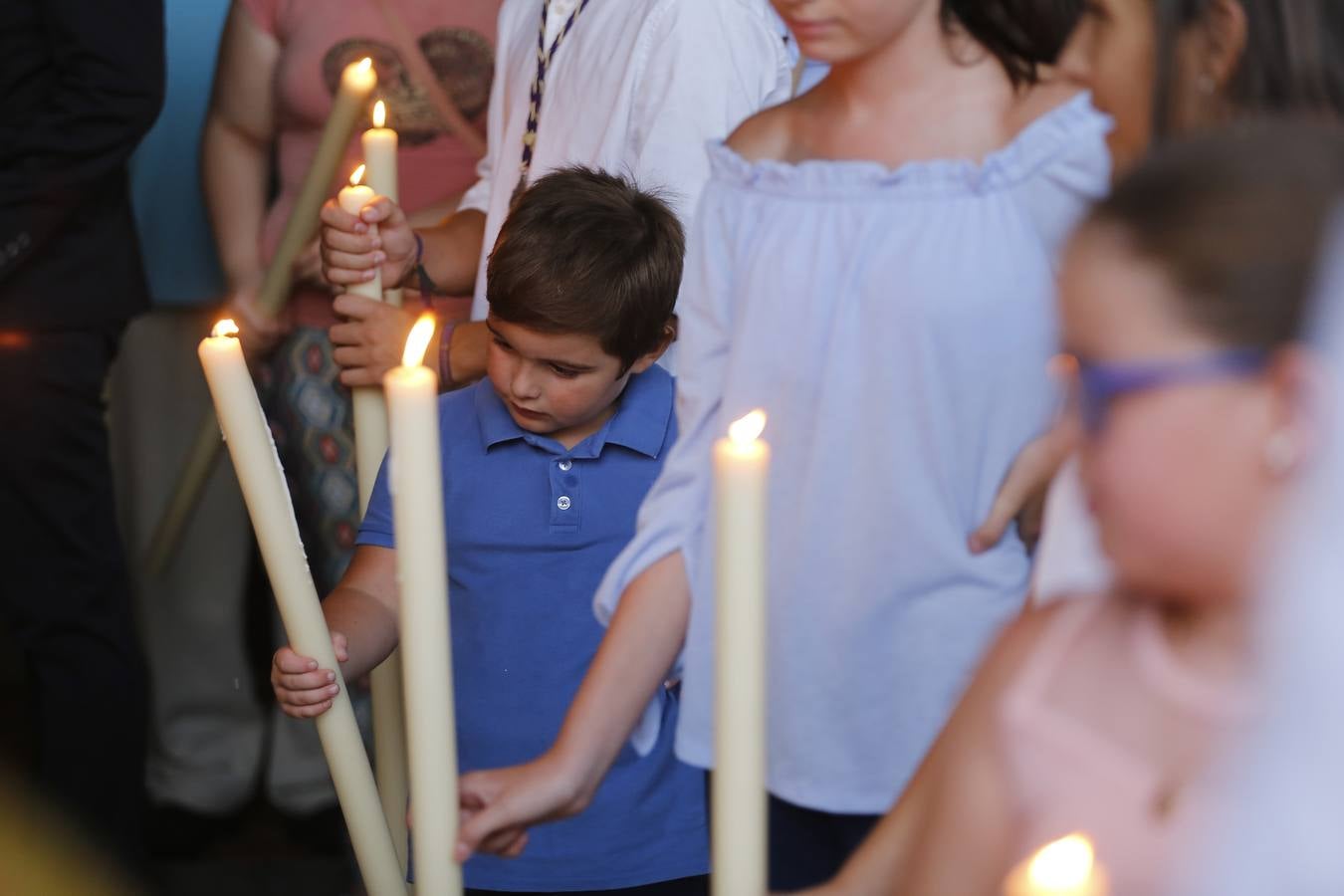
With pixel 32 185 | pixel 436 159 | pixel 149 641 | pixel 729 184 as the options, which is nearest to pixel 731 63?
pixel 729 184

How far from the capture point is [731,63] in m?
1.34

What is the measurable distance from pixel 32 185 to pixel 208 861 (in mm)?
1037

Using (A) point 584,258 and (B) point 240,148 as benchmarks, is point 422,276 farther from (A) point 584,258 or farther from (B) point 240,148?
(B) point 240,148

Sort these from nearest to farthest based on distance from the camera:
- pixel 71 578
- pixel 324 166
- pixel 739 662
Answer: pixel 739 662, pixel 324 166, pixel 71 578

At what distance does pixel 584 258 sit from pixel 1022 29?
0.44 metres

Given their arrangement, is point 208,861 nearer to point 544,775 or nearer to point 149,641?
point 149,641

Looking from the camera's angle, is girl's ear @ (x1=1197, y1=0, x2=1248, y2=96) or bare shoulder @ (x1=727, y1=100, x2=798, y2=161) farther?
bare shoulder @ (x1=727, y1=100, x2=798, y2=161)

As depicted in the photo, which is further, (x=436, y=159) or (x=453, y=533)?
(x=436, y=159)

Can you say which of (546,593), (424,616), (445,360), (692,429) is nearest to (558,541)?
(546,593)

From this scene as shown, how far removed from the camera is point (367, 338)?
1212 millimetres

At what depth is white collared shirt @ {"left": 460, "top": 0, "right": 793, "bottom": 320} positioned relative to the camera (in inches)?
52.2

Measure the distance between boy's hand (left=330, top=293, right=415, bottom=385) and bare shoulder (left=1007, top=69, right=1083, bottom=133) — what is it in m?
0.45

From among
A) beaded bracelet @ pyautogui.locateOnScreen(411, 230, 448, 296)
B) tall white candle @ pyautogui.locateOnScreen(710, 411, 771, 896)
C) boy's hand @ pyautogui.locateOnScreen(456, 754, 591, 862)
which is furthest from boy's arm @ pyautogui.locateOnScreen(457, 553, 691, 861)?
beaded bracelet @ pyautogui.locateOnScreen(411, 230, 448, 296)

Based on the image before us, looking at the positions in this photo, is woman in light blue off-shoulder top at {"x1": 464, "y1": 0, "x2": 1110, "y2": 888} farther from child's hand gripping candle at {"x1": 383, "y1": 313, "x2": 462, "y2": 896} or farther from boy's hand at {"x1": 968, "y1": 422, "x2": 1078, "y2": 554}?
child's hand gripping candle at {"x1": 383, "y1": 313, "x2": 462, "y2": 896}
